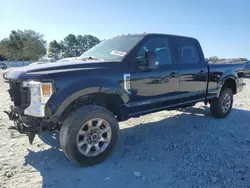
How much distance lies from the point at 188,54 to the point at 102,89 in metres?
2.62

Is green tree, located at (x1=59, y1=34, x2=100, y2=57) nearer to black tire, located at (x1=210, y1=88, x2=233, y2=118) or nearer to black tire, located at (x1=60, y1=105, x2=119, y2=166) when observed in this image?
black tire, located at (x1=210, y1=88, x2=233, y2=118)

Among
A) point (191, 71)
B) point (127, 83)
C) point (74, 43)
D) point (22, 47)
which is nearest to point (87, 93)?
point (127, 83)

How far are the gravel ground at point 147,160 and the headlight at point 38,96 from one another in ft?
2.86

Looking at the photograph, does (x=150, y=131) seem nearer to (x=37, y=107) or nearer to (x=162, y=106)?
(x=162, y=106)

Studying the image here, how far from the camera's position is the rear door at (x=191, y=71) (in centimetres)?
500

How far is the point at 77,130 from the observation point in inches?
131

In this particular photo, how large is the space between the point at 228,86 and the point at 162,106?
2777mm

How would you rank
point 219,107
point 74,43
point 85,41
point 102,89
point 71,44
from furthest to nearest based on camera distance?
point 85,41
point 71,44
point 74,43
point 219,107
point 102,89

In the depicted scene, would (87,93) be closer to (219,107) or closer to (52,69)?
(52,69)

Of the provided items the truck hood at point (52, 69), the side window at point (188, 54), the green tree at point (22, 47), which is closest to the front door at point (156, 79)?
the side window at point (188, 54)

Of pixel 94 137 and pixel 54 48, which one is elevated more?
pixel 54 48

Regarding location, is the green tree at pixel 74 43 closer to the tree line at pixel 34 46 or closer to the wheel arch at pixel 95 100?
the tree line at pixel 34 46

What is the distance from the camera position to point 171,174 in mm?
3287

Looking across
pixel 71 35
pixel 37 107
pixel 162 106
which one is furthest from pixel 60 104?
pixel 71 35
